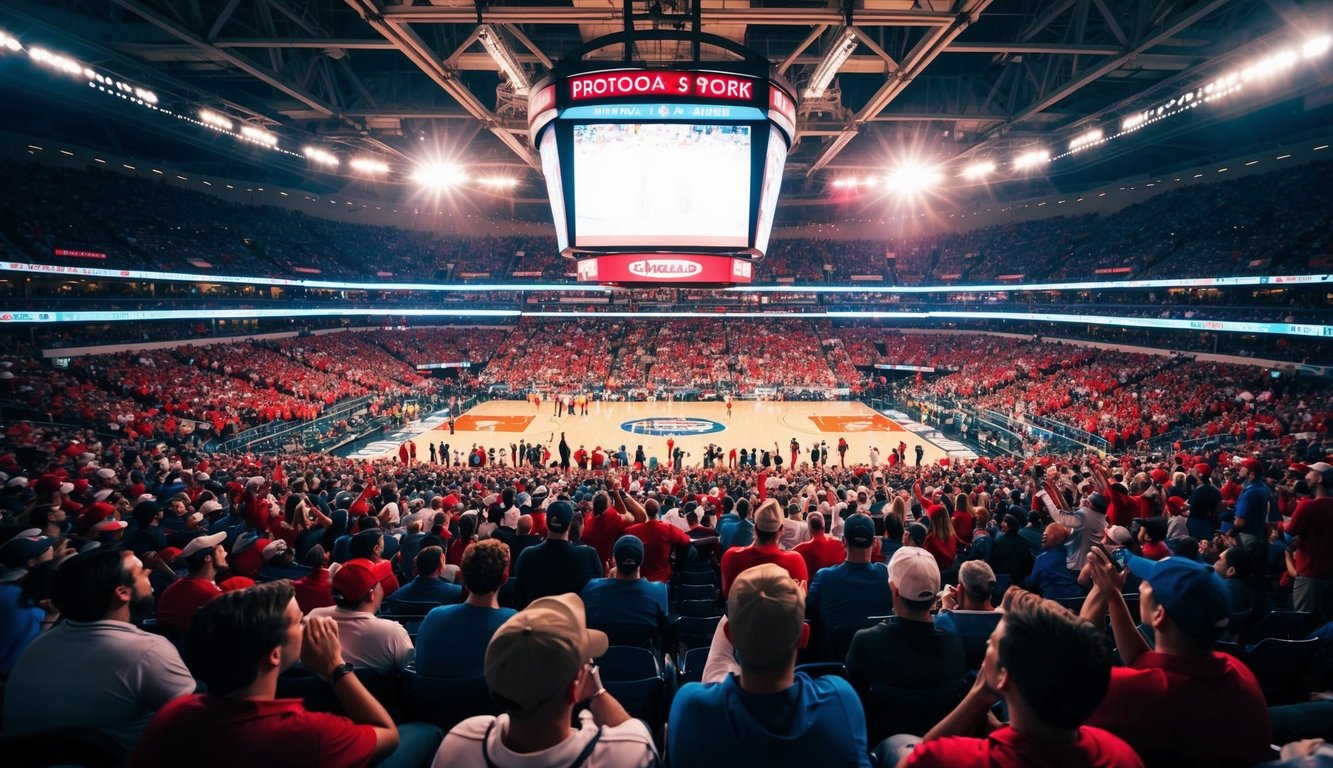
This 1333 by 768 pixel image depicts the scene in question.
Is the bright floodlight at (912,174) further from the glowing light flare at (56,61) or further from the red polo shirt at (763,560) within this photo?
the glowing light flare at (56,61)

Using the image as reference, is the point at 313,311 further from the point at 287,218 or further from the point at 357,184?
the point at 357,184

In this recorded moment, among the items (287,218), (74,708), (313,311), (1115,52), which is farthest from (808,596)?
(287,218)

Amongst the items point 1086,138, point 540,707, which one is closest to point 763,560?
point 540,707

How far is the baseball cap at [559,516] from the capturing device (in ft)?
16.5

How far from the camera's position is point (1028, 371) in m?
37.4

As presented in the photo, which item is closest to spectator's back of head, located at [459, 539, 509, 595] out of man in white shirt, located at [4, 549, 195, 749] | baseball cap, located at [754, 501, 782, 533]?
man in white shirt, located at [4, 549, 195, 749]

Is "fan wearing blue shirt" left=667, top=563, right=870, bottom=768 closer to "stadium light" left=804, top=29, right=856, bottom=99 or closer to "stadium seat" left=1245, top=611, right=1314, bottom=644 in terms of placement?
"stadium seat" left=1245, top=611, right=1314, bottom=644

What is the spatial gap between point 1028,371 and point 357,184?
52.9 metres

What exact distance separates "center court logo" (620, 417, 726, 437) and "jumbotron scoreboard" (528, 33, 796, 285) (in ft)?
70.1

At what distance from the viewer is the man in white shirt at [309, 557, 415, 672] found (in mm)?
3562

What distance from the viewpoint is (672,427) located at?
108ft

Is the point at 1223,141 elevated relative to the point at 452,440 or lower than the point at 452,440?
elevated

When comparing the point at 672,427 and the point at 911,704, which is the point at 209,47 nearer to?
the point at 911,704

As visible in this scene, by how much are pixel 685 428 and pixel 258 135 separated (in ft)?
80.8
